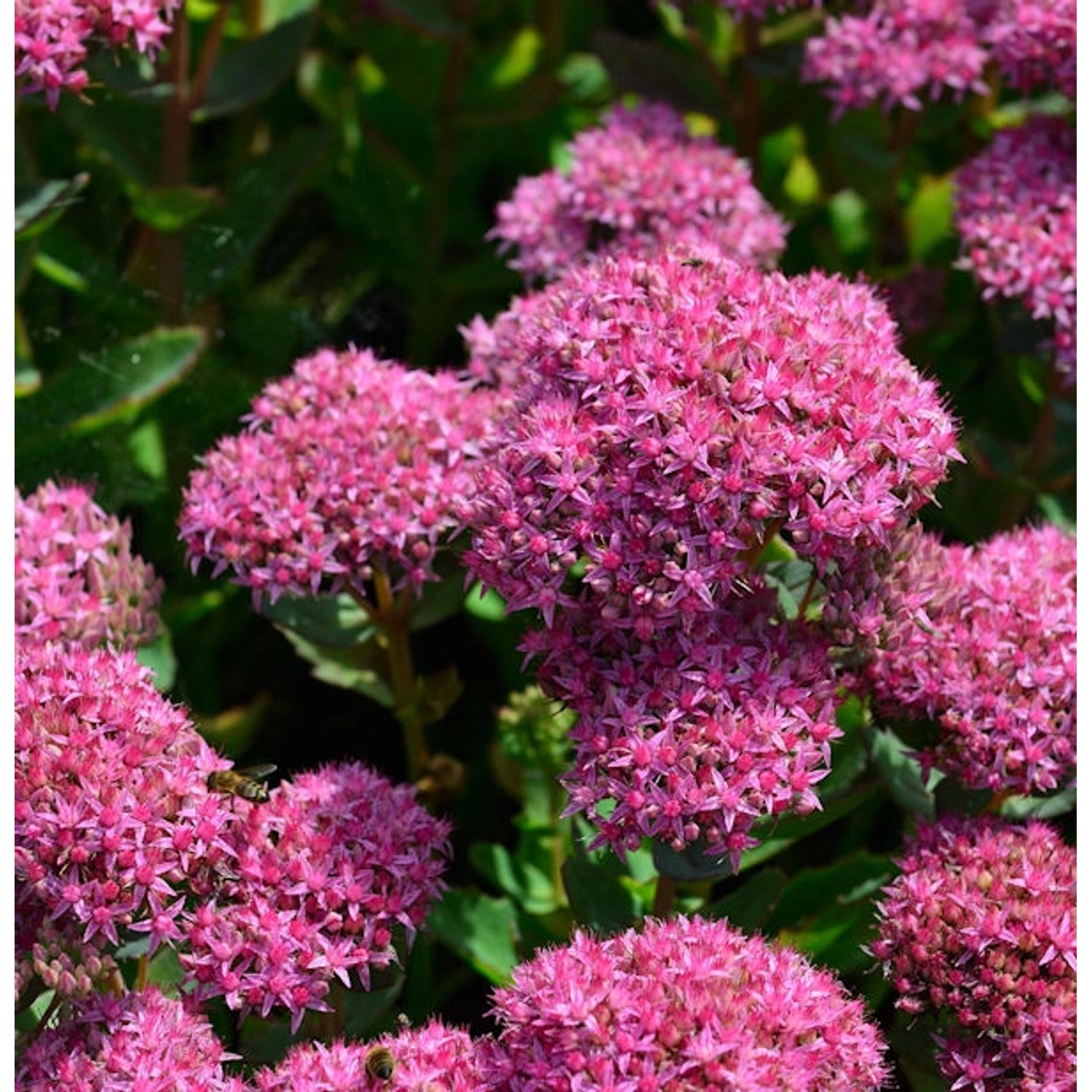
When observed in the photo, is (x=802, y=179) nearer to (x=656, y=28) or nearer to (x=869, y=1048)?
(x=656, y=28)

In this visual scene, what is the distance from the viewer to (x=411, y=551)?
195cm

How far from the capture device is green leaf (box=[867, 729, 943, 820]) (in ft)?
6.32

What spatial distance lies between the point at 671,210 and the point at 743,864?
0.89m

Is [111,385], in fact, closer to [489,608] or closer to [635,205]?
[489,608]

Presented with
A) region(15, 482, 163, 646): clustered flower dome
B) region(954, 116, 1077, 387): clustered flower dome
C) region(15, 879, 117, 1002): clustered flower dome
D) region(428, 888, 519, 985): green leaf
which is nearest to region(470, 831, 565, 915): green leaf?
region(428, 888, 519, 985): green leaf

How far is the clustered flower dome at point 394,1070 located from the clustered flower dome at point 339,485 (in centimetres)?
52

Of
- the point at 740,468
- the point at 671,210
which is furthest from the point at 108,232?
the point at 740,468

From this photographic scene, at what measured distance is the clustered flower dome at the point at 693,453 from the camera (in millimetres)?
1630

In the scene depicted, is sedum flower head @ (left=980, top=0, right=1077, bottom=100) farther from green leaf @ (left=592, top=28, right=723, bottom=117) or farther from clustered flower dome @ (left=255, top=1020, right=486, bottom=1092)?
clustered flower dome @ (left=255, top=1020, right=486, bottom=1092)

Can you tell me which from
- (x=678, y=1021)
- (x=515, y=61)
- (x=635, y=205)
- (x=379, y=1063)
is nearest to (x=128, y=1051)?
(x=379, y=1063)

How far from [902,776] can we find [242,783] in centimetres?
72

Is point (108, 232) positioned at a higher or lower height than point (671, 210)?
lower

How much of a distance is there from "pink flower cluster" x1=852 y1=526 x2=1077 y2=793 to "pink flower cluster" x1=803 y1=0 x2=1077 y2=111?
0.87 m

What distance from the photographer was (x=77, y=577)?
200 cm
